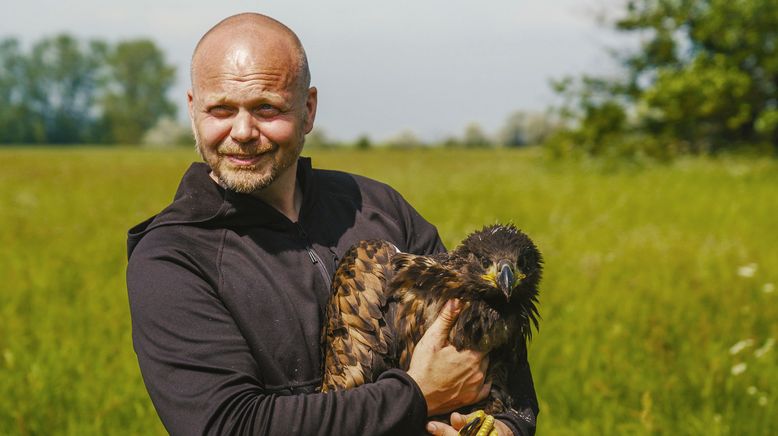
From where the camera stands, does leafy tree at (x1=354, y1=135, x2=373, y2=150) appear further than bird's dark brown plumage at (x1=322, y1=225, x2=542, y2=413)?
Yes

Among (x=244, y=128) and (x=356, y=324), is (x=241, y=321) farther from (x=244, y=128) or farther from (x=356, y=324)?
(x=244, y=128)

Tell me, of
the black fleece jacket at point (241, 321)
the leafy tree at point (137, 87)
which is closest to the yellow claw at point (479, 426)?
the black fleece jacket at point (241, 321)

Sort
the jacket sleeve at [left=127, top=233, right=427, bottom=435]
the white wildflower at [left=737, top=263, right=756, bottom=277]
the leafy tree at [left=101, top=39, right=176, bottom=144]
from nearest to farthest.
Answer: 1. the jacket sleeve at [left=127, top=233, right=427, bottom=435]
2. the white wildflower at [left=737, top=263, right=756, bottom=277]
3. the leafy tree at [left=101, top=39, right=176, bottom=144]

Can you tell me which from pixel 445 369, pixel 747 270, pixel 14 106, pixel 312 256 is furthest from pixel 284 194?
pixel 14 106

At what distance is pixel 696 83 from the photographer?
23281 millimetres

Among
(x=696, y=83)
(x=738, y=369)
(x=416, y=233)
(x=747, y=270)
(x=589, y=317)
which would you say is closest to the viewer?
(x=416, y=233)

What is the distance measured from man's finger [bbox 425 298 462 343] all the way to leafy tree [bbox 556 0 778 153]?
829 inches

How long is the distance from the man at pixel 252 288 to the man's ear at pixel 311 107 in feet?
0.04

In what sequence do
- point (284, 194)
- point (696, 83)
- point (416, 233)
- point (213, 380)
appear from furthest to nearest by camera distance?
1. point (696, 83)
2. point (416, 233)
3. point (284, 194)
4. point (213, 380)

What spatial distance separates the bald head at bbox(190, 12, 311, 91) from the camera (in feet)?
10.00

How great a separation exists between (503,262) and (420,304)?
36cm

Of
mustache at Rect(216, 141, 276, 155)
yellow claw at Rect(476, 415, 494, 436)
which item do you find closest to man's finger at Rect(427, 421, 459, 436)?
yellow claw at Rect(476, 415, 494, 436)

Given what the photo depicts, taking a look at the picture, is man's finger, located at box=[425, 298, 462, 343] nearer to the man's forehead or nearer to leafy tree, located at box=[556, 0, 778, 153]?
the man's forehead

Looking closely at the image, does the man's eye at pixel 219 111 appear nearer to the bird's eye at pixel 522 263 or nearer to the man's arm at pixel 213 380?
the man's arm at pixel 213 380
